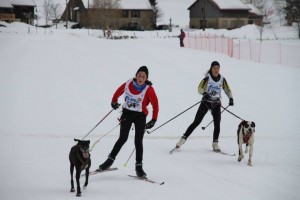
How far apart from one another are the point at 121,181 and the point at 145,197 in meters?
0.77

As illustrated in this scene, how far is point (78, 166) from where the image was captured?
18.8 feet

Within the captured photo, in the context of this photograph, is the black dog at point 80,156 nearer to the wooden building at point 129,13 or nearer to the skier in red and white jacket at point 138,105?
the skier in red and white jacket at point 138,105

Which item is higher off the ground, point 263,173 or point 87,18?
point 87,18

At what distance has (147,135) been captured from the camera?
10312mm

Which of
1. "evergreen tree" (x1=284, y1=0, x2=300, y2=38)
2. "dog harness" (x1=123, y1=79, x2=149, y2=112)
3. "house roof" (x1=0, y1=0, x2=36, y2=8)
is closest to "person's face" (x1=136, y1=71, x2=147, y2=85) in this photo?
"dog harness" (x1=123, y1=79, x2=149, y2=112)

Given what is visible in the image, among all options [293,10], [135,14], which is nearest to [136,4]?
[135,14]

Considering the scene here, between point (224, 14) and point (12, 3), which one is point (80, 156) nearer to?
point (12, 3)

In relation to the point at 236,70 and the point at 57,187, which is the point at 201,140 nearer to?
the point at 57,187

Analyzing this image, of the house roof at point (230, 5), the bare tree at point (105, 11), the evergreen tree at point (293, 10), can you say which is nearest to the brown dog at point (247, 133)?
the evergreen tree at point (293, 10)

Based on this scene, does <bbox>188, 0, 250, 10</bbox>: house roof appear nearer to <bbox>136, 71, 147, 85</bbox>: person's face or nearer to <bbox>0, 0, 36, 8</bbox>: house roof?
<bbox>0, 0, 36, 8</bbox>: house roof

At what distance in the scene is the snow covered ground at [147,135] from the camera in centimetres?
648

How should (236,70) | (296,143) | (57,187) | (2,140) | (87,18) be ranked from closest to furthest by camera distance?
(57,187) → (2,140) → (296,143) → (236,70) → (87,18)

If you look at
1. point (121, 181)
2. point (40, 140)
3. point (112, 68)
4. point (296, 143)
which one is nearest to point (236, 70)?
point (112, 68)

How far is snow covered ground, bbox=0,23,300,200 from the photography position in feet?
21.3
